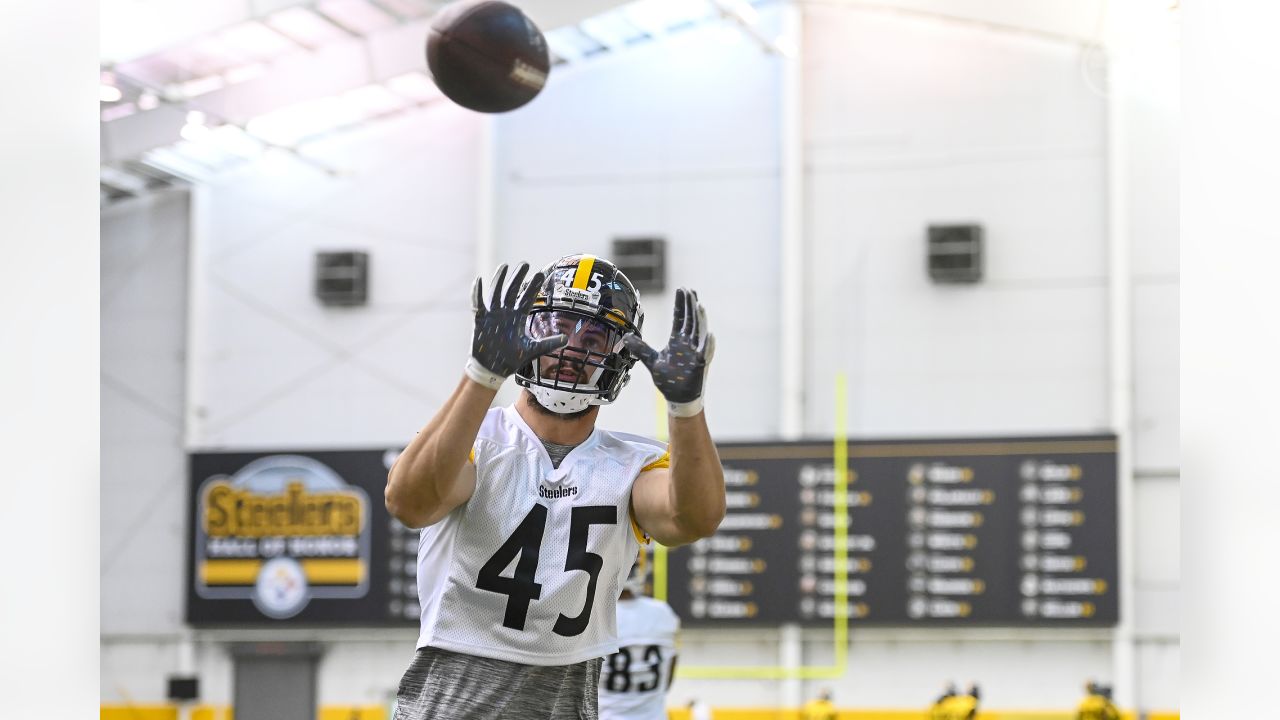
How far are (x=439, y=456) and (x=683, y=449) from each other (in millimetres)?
471

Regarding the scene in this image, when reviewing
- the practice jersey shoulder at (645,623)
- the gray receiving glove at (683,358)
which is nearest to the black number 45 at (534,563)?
the gray receiving glove at (683,358)

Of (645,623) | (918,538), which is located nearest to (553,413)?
(645,623)

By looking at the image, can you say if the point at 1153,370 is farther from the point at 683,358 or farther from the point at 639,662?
the point at 683,358

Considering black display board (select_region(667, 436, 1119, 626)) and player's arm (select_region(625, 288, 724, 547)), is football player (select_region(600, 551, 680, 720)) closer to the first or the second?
player's arm (select_region(625, 288, 724, 547))

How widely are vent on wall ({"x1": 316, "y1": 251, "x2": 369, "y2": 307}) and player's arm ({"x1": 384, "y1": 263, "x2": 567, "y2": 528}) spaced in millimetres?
10358

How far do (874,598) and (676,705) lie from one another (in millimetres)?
1953

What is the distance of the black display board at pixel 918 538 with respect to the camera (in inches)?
431

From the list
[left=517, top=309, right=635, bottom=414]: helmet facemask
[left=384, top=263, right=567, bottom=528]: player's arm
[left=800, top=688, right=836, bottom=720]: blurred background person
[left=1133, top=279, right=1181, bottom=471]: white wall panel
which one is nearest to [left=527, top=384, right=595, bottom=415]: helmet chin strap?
[left=517, top=309, right=635, bottom=414]: helmet facemask

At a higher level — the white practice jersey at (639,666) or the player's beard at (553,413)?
the player's beard at (553,413)

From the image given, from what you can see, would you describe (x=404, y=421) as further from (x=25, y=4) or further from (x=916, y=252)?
(x=25, y=4)

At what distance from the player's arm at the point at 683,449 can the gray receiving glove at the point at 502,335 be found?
0.74 feet

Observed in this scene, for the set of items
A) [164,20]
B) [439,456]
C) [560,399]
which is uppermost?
[164,20]

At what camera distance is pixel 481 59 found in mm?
5703

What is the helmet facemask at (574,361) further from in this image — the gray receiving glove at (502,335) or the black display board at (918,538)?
the black display board at (918,538)
